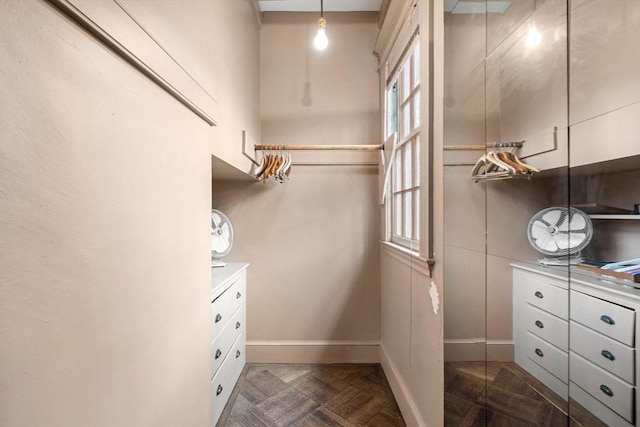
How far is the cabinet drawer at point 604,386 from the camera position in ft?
1.82

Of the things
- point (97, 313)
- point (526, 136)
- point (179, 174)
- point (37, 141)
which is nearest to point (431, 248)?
point (526, 136)

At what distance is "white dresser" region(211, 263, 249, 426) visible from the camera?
1.46 metres

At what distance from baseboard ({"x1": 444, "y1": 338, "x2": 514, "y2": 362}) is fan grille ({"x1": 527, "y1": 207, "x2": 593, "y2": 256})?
1.14 feet

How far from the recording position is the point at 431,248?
1.25m

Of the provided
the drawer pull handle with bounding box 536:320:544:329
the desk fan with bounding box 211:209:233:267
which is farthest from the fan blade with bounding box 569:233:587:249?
the desk fan with bounding box 211:209:233:267

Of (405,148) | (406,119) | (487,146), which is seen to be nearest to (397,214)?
(405,148)

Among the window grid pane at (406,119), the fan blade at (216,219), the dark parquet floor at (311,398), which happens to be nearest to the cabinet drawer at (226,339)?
the dark parquet floor at (311,398)

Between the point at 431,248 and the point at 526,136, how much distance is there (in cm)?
63

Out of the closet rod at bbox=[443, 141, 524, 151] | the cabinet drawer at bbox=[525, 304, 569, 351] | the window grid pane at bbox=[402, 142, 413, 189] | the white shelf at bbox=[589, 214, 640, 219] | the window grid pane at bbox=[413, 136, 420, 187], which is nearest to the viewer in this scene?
the white shelf at bbox=[589, 214, 640, 219]

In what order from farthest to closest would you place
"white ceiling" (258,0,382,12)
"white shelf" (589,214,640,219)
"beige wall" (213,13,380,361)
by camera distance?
"beige wall" (213,13,380,361), "white ceiling" (258,0,382,12), "white shelf" (589,214,640,219)

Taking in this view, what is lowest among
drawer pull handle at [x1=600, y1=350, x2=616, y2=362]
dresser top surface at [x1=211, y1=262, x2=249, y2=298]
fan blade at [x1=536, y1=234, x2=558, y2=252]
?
dresser top surface at [x1=211, y1=262, x2=249, y2=298]

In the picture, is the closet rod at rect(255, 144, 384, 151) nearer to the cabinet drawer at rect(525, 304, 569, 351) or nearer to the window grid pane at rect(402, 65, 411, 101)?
the window grid pane at rect(402, 65, 411, 101)

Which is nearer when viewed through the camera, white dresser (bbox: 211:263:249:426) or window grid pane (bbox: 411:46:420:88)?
white dresser (bbox: 211:263:249:426)

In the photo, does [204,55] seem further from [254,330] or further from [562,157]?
[254,330]
